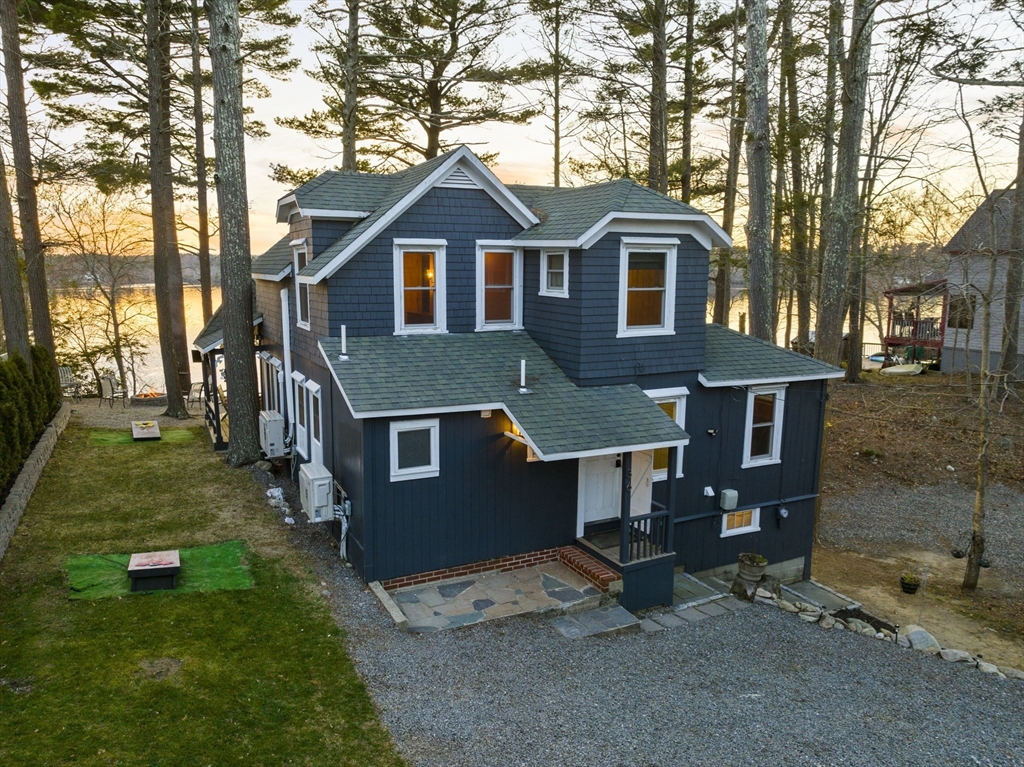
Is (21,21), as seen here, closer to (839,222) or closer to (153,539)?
(153,539)

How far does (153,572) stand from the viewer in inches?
344

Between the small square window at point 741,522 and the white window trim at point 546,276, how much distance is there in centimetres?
519

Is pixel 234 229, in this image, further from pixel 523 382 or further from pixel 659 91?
pixel 659 91

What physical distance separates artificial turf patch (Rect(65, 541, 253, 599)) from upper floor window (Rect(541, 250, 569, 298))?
20.8 ft

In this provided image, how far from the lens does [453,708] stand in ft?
22.7

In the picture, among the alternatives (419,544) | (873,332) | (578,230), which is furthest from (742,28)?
(873,332)

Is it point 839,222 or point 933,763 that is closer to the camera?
point 933,763

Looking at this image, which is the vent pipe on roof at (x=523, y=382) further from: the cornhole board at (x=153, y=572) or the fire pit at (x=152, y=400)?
the fire pit at (x=152, y=400)

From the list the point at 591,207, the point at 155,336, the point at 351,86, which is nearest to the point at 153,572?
the point at 591,207

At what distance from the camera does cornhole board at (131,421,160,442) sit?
16.6m

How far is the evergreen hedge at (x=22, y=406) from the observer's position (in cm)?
1110

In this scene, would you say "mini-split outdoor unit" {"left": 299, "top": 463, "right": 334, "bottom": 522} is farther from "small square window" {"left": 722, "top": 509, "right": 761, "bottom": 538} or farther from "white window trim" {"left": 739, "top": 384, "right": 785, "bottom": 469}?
"white window trim" {"left": 739, "top": 384, "right": 785, "bottom": 469}

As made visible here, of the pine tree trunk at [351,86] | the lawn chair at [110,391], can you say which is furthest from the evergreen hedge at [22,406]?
the pine tree trunk at [351,86]

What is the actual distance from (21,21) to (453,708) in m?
21.9
